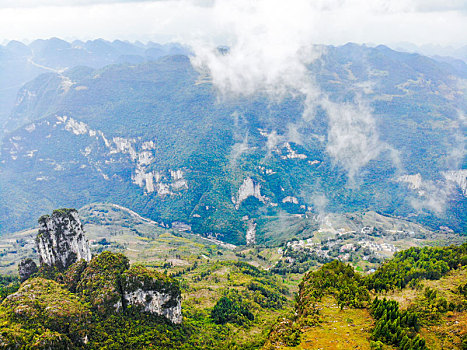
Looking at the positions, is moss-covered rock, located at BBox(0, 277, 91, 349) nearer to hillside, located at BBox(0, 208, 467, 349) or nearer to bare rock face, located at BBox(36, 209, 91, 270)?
hillside, located at BBox(0, 208, 467, 349)

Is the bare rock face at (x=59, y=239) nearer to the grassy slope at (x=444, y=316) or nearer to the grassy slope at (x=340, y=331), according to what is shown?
the grassy slope at (x=340, y=331)

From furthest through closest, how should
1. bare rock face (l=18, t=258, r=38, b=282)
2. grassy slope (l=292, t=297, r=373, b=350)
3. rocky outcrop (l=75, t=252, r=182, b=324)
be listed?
bare rock face (l=18, t=258, r=38, b=282), rocky outcrop (l=75, t=252, r=182, b=324), grassy slope (l=292, t=297, r=373, b=350)

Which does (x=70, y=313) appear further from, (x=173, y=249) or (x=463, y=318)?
(x=173, y=249)

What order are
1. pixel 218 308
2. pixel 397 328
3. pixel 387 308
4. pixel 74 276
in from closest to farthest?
pixel 397 328 → pixel 387 308 → pixel 74 276 → pixel 218 308

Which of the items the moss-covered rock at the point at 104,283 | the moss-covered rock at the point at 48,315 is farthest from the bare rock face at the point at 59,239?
the moss-covered rock at the point at 48,315

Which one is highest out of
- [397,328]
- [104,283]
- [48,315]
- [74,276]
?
[74,276]

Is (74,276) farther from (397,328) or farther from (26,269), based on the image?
(397,328)

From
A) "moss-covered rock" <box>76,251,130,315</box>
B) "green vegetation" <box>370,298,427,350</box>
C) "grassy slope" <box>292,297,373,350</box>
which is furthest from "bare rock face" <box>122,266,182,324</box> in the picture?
"green vegetation" <box>370,298,427,350</box>

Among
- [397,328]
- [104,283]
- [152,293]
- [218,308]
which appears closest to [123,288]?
[104,283]

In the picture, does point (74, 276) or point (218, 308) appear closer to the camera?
point (74, 276)

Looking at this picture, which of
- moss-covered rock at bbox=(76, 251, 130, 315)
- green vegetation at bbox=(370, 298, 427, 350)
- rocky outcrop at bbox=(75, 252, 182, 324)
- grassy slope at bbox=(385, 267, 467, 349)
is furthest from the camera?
rocky outcrop at bbox=(75, 252, 182, 324)
